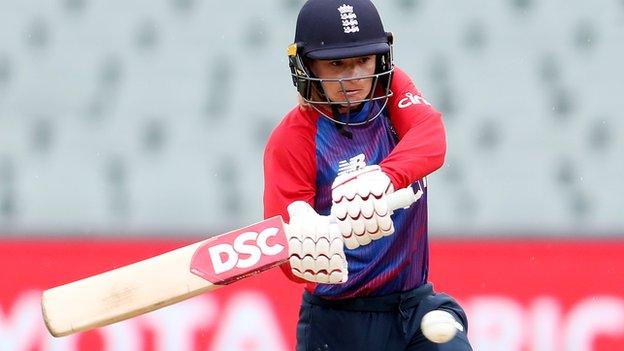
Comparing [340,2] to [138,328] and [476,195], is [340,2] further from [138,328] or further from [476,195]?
[476,195]

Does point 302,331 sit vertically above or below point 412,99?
below

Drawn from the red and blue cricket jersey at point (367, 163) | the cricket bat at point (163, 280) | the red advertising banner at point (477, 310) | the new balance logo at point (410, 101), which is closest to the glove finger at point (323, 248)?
the cricket bat at point (163, 280)

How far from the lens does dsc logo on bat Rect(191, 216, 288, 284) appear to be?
2775 millimetres

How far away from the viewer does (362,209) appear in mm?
2609

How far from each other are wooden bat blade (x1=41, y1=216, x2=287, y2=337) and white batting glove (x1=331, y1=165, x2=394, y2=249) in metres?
0.19

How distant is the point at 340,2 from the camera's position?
2.95 m

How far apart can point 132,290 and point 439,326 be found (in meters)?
0.69

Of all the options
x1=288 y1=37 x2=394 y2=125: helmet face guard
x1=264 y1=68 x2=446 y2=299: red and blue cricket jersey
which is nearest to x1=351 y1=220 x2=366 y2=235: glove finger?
x1=264 y1=68 x2=446 y2=299: red and blue cricket jersey

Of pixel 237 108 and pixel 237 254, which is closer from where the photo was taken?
pixel 237 254

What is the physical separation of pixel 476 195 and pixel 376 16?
8.61 feet

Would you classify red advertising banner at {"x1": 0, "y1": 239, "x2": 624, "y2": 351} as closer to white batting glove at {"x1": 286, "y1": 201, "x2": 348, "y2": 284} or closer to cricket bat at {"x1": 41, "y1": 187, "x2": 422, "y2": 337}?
cricket bat at {"x1": 41, "y1": 187, "x2": 422, "y2": 337}

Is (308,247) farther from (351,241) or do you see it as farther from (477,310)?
(477,310)

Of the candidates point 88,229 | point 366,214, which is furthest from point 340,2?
point 88,229

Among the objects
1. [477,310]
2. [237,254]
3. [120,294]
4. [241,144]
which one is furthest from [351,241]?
[241,144]
